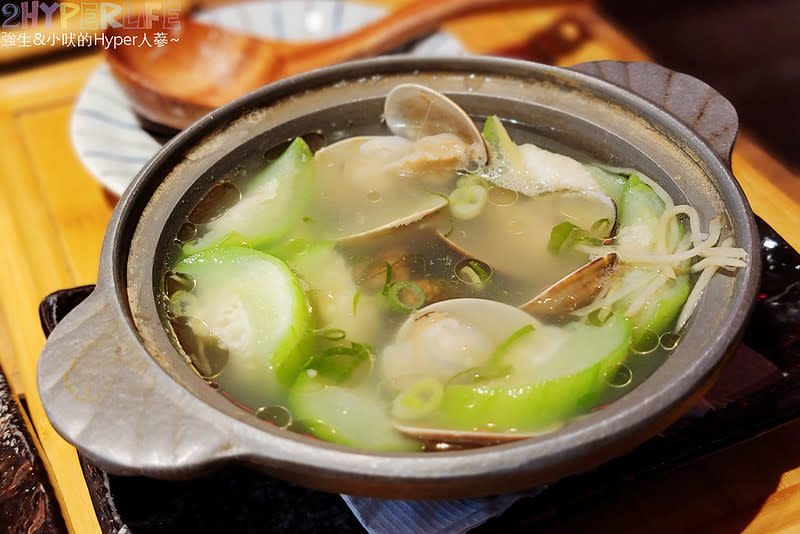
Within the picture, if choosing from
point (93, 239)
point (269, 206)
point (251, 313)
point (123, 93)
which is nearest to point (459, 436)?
point (251, 313)

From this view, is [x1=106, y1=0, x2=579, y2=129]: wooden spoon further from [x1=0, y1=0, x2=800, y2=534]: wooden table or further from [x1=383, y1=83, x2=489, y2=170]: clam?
[x1=383, y1=83, x2=489, y2=170]: clam

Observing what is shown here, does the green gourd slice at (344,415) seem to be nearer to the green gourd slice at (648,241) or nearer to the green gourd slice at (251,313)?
the green gourd slice at (251,313)

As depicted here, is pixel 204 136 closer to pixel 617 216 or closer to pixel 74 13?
pixel 617 216

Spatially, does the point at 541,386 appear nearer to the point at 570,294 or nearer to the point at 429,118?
the point at 570,294

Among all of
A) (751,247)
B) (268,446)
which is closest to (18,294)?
(268,446)

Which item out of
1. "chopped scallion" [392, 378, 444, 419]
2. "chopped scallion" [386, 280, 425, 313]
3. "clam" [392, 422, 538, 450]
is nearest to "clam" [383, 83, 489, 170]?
"chopped scallion" [386, 280, 425, 313]

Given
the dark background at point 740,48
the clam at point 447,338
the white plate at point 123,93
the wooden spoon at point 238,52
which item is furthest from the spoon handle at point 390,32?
the clam at point 447,338
